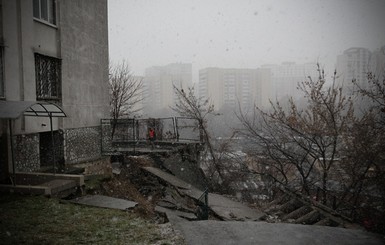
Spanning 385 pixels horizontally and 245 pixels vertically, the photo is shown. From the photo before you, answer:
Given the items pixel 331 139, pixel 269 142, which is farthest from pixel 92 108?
pixel 331 139

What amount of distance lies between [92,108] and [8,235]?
948cm

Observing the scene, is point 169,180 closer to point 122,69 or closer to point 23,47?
point 23,47

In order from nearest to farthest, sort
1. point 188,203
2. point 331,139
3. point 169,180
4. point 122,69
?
point 188,203
point 169,180
point 331,139
point 122,69

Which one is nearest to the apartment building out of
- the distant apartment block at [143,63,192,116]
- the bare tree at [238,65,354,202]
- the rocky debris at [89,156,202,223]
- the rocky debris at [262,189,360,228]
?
the rocky debris at [89,156,202,223]

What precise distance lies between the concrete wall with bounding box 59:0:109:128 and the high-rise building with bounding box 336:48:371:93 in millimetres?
11686

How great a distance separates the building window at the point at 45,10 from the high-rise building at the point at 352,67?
12696mm

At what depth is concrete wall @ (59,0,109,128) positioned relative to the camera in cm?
1192

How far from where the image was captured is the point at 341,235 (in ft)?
17.2

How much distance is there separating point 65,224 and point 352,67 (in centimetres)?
2016

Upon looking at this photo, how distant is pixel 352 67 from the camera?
19.1m

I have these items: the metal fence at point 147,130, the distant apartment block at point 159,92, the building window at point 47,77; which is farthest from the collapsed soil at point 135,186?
the distant apartment block at point 159,92

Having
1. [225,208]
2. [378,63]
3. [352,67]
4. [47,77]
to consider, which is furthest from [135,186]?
[352,67]

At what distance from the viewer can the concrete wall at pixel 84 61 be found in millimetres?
11922

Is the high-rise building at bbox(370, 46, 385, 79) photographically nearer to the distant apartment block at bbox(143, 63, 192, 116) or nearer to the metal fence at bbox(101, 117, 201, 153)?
the metal fence at bbox(101, 117, 201, 153)
